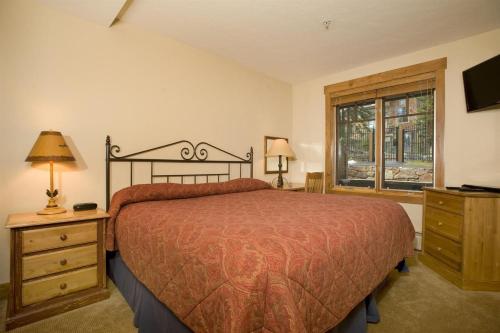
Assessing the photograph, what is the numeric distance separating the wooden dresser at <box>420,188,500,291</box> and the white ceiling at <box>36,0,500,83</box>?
1673mm

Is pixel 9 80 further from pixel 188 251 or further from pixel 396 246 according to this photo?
pixel 396 246

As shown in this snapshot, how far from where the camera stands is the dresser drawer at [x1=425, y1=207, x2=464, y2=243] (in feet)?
7.20

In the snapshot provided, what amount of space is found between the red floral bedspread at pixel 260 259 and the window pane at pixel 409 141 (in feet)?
5.63

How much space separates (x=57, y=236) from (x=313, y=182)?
3059 millimetres

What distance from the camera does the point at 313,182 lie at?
3.73 m

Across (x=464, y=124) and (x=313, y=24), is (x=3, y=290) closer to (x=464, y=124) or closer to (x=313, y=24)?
(x=313, y=24)

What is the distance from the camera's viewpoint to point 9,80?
6.21ft

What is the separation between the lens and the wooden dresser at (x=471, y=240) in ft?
6.70

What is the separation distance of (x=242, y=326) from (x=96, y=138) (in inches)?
86.2

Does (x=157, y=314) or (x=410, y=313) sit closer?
(x=157, y=314)

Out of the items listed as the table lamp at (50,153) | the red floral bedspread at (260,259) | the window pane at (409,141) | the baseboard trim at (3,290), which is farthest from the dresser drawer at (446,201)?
the baseboard trim at (3,290)

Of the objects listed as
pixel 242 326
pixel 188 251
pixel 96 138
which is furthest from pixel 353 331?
pixel 96 138

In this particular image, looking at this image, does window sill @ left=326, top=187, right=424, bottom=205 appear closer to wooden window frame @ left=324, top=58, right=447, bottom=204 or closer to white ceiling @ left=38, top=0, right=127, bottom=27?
wooden window frame @ left=324, top=58, right=447, bottom=204

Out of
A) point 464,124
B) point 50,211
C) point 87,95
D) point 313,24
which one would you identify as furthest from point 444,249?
point 87,95
